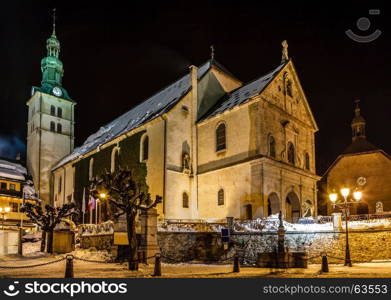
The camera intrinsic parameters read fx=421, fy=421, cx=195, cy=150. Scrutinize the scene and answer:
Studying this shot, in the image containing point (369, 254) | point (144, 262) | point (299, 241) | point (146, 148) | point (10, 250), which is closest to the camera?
point (144, 262)

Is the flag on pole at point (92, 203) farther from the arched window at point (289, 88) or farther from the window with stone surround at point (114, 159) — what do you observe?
the arched window at point (289, 88)

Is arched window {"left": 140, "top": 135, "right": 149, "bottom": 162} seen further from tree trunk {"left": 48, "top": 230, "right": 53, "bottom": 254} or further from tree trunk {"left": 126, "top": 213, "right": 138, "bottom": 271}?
tree trunk {"left": 126, "top": 213, "right": 138, "bottom": 271}

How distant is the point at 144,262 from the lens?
22.6 meters

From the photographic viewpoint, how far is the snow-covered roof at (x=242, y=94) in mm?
35156

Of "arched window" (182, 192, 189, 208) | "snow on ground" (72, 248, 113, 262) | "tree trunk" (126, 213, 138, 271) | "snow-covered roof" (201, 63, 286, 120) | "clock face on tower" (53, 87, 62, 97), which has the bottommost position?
"snow on ground" (72, 248, 113, 262)

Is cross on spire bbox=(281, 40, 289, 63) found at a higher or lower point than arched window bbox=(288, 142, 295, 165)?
higher

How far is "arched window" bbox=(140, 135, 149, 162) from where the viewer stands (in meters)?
37.8

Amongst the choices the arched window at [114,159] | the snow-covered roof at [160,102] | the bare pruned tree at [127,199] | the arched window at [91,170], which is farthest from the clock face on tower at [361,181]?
the bare pruned tree at [127,199]

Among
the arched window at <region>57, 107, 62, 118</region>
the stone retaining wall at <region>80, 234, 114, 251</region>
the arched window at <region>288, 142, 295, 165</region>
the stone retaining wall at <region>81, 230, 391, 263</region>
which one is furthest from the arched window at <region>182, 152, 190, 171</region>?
the arched window at <region>57, 107, 62, 118</region>

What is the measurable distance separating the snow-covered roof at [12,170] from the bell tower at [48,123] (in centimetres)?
121

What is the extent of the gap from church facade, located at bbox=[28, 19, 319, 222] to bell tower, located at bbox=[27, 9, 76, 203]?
18.5 m

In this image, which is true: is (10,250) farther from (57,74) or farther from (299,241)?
(57,74)

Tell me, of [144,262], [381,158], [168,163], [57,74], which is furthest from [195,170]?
[57,74]

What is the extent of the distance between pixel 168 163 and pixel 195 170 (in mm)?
3053
